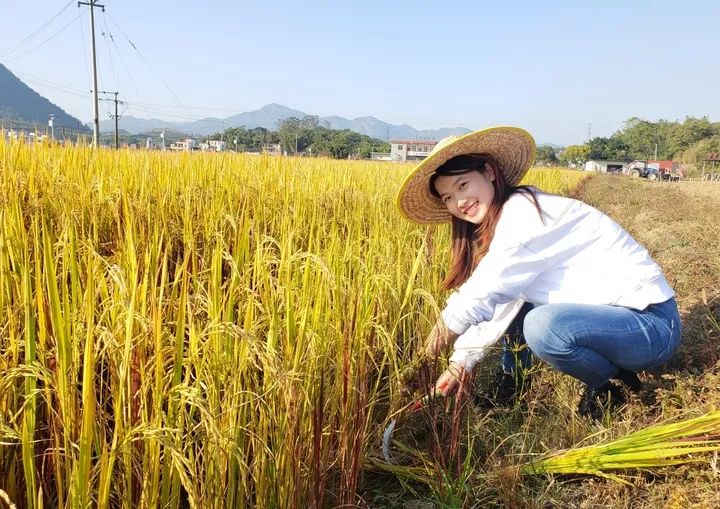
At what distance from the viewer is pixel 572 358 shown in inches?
65.1

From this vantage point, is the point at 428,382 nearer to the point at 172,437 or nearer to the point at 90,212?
the point at 172,437

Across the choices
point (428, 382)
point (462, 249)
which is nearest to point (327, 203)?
point (462, 249)

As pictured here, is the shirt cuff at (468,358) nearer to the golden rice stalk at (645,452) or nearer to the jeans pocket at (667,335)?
the golden rice stalk at (645,452)

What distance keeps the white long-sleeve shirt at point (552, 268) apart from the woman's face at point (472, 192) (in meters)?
0.07

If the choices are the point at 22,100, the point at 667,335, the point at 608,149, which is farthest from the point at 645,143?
the point at 22,100

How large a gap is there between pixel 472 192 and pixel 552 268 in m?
0.40

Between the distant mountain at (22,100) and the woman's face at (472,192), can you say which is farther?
the distant mountain at (22,100)

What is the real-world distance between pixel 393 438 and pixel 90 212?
1463 millimetres

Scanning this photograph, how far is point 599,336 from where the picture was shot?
1.63 metres

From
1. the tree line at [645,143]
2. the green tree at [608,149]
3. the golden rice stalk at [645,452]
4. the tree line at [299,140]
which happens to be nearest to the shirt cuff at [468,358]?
the golden rice stalk at [645,452]

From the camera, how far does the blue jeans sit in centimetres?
163

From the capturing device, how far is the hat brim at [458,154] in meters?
1.67

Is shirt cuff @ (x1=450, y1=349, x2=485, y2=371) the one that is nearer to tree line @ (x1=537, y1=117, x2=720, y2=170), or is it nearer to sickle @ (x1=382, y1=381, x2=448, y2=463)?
sickle @ (x1=382, y1=381, x2=448, y2=463)

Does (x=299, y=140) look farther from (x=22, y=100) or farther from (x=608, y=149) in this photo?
(x=22, y=100)
